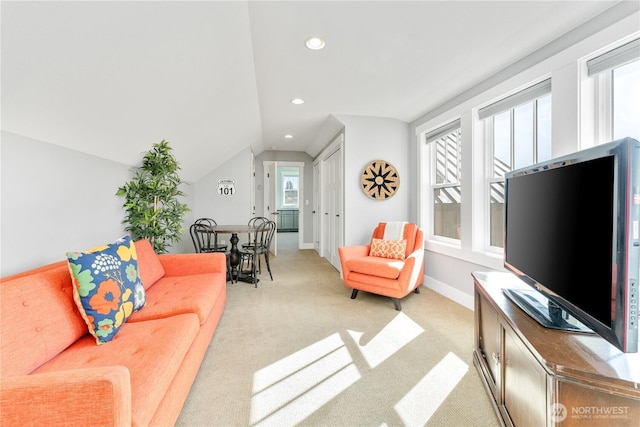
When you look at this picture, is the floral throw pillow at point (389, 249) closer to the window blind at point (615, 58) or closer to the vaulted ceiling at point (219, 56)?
the vaulted ceiling at point (219, 56)

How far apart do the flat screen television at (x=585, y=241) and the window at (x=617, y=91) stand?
863mm

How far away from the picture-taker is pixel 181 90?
2.40 metres

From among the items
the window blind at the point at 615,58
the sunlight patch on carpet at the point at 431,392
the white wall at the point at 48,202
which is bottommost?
the sunlight patch on carpet at the point at 431,392

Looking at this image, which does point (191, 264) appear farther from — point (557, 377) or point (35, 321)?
point (557, 377)

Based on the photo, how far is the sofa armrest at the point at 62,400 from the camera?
729mm

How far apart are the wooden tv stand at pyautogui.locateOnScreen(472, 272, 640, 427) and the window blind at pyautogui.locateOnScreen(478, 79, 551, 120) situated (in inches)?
72.0

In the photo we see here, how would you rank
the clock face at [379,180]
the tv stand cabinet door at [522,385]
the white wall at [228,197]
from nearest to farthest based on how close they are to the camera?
the tv stand cabinet door at [522,385], the clock face at [379,180], the white wall at [228,197]

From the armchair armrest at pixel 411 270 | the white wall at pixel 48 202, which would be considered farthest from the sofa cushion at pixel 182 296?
the armchair armrest at pixel 411 270

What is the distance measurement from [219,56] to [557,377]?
281cm

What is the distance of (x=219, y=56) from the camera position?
228 centimetres

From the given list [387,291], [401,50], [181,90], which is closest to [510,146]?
[401,50]

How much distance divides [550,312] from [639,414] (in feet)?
1.69

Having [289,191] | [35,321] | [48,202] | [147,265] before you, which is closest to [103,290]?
[35,321]

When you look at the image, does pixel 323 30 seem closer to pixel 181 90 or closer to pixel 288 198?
pixel 181 90
